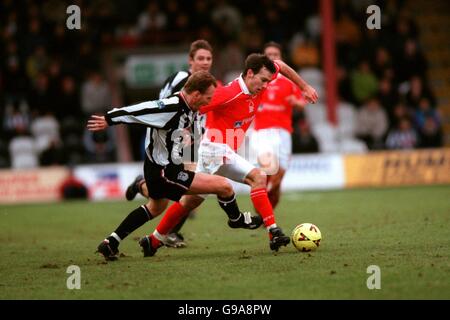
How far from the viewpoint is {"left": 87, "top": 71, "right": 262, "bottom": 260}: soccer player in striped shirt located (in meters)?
8.52

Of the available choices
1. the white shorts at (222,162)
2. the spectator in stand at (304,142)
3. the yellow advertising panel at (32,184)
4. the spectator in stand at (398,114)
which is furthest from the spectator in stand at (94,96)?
the white shorts at (222,162)

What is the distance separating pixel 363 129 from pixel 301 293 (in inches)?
558

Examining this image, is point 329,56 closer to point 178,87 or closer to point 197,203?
point 178,87

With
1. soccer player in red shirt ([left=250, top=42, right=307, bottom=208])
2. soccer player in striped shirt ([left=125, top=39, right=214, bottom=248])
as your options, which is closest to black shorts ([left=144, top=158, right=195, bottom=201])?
soccer player in striped shirt ([left=125, top=39, right=214, bottom=248])

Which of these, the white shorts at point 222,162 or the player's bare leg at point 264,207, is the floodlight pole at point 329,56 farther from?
the player's bare leg at point 264,207

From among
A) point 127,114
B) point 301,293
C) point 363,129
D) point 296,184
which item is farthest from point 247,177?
point 363,129

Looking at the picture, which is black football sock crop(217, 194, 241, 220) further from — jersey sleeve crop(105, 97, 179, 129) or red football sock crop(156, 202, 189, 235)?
jersey sleeve crop(105, 97, 179, 129)

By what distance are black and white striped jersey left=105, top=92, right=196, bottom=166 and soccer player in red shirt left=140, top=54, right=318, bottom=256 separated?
0.55 m

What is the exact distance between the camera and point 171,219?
9.43 meters

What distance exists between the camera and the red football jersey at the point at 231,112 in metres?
9.39

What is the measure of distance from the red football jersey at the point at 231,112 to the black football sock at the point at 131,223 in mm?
1101

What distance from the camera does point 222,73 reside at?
2156 cm

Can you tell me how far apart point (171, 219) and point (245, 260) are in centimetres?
115

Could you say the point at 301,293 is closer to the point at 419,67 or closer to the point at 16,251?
the point at 16,251
